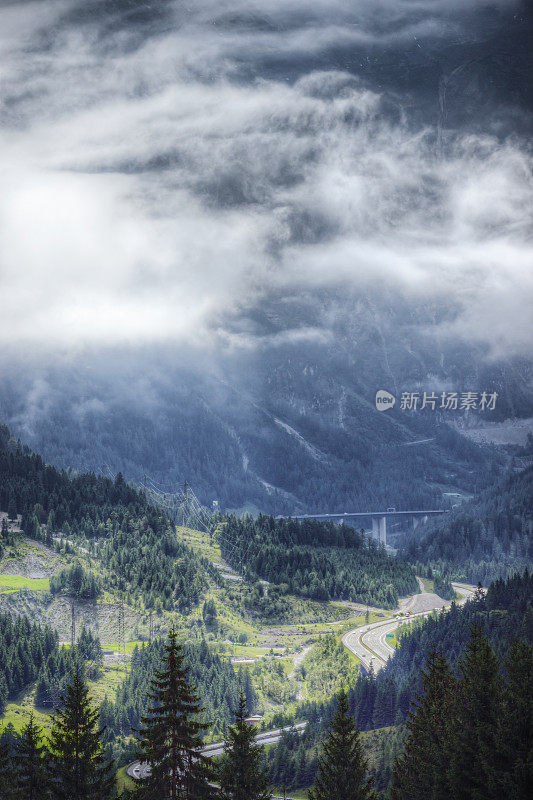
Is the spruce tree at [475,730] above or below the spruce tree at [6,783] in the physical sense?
above

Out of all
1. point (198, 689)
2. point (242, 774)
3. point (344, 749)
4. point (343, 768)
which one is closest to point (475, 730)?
point (344, 749)

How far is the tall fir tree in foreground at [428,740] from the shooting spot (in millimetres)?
71312

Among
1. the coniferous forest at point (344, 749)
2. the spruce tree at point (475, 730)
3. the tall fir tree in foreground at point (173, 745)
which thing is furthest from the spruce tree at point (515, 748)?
the tall fir tree in foreground at point (173, 745)

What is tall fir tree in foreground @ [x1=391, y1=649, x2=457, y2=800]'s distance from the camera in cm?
7131

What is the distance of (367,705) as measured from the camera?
569 ft

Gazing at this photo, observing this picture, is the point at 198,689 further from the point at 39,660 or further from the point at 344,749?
the point at 344,749

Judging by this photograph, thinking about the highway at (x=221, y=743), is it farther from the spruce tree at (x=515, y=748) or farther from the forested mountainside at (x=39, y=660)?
the spruce tree at (x=515, y=748)

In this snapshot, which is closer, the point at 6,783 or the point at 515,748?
the point at 515,748

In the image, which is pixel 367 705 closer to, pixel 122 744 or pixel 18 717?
pixel 122 744

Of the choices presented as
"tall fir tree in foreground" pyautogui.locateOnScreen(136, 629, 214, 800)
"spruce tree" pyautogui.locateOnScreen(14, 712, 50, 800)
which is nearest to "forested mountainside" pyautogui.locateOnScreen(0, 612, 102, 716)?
"spruce tree" pyautogui.locateOnScreen(14, 712, 50, 800)

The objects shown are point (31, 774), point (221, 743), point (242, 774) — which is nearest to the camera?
point (242, 774)

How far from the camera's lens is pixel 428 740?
77.8 metres

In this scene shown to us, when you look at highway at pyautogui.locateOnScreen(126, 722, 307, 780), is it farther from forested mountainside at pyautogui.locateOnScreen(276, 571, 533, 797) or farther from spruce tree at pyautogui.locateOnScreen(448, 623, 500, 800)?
spruce tree at pyautogui.locateOnScreen(448, 623, 500, 800)

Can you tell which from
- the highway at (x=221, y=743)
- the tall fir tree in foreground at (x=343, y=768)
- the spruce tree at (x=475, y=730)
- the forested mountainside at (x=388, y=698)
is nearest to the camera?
the spruce tree at (x=475, y=730)
